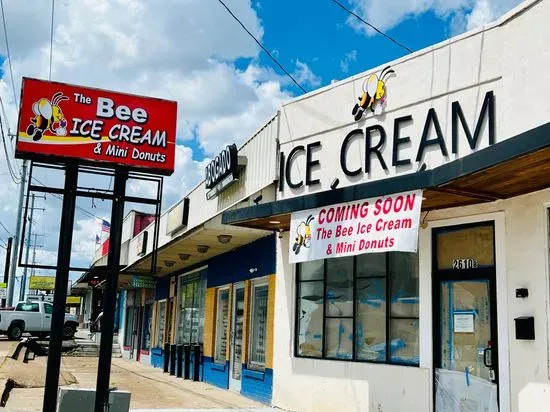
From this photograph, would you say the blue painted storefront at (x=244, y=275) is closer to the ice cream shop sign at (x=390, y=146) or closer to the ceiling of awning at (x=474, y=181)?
the ice cream shop sign at (x=390, y=146)

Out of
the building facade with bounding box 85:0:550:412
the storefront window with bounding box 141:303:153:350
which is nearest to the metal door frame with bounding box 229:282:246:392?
the building facade with bounding box 85:0:550:412

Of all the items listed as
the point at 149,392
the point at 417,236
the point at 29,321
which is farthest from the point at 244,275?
the point at 29,321

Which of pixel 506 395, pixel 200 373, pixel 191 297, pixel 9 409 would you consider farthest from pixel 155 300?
pixel 506 395

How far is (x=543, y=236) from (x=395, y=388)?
3274 millimetres

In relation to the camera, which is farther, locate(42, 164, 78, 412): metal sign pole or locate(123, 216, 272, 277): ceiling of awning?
locate(123, 216, 272, 277): ceiling of awning

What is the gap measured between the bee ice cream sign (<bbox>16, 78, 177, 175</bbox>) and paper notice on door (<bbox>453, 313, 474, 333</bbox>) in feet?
14.4

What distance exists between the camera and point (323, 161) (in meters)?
11.9

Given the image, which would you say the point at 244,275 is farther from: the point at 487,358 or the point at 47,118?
the point at 47,118

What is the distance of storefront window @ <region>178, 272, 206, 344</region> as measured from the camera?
19.8m

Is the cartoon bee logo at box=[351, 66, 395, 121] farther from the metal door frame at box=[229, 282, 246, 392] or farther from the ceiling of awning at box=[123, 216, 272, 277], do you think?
the metal door frame at box=[229, 282, 246, 392]

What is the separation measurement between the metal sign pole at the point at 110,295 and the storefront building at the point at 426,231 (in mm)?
3438

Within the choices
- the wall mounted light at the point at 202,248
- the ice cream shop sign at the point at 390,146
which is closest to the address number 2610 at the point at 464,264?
the ice cream shop sign at the point at 390,146

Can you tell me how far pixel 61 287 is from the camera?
7.72 metres

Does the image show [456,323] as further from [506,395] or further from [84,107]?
[84,107]
